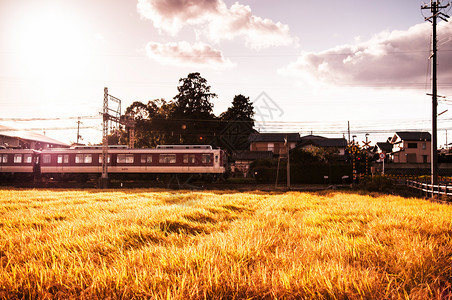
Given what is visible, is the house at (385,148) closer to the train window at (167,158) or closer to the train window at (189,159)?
the train window at (189,159)

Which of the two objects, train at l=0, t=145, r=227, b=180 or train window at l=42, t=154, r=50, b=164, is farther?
train window at l=42, t=154, r=50, b=164

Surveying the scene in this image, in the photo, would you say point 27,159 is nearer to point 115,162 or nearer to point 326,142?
point 115,162

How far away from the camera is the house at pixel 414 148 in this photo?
50.7 meters

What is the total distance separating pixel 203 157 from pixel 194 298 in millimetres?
22091

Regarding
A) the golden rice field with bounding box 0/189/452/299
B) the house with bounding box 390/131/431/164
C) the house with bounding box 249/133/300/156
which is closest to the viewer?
the golden rice field with bounding box 0/189/452/299

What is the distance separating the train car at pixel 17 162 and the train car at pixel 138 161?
160 cm

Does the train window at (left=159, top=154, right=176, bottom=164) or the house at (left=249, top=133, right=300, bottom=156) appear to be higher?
the house at (left=249, top=133, right=300, bottom=156)

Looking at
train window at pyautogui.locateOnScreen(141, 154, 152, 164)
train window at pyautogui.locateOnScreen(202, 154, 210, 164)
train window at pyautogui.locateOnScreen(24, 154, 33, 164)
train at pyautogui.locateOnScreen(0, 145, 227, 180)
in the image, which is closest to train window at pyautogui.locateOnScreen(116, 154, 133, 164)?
train at pyautogui.locateOnScreen(0, 145, 227, 180)

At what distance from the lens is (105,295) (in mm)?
1850

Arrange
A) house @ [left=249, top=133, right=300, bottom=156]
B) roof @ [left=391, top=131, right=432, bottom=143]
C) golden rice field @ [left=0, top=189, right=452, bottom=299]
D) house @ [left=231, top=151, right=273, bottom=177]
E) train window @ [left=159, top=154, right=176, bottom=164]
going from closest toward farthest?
golden rice field @ [left=0, top=189, right=452, bottom=299]
train window @ [left=159, top=154, right=176, bottom=164]
house @ [left=231, top=151, right=273, bottom=177]
house @ [left=249, top=133, right=300, bottom=156]
roof @ [left=391, top=131, right=432, bottom=143]

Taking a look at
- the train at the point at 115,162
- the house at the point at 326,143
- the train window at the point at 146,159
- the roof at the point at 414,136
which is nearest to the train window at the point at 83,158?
the train at the point at 115,162

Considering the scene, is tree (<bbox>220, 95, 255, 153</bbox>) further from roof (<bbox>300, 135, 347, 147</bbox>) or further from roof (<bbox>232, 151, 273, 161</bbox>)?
roof (<bbox>300, 135, 347, 147</bbox>)

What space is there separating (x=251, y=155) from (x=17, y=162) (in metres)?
33.7

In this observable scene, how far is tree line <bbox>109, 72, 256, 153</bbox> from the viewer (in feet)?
120
